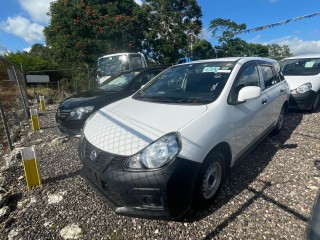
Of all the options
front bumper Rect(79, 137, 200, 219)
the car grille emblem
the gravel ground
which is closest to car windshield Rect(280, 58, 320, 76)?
the gravel ground

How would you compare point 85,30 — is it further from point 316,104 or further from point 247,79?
point 247,79

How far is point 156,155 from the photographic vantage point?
2172mm

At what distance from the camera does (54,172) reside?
381cm

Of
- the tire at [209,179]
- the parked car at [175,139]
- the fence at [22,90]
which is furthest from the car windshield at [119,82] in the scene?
the tire at [209,179]

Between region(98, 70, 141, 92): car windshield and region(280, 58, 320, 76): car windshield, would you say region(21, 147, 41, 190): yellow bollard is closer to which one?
region(98, 70, 141, 92): car windshield

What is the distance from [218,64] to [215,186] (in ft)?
5.79

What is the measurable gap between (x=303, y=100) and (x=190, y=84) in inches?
179

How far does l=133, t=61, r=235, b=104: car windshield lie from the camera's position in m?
2.99

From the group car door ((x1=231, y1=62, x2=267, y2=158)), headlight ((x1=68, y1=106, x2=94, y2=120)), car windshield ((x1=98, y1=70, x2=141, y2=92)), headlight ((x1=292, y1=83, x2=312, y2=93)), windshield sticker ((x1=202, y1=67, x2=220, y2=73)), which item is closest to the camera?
car door ((x1=231, y1=62, x2=267, y2=158))

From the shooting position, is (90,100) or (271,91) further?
(90,100)

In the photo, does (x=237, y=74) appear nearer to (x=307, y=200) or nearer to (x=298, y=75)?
(x=307, y=200)

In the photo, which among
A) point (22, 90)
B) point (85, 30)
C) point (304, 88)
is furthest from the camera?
point (85, 30)

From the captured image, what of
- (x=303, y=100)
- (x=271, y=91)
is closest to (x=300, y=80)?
(x=303, y=100)

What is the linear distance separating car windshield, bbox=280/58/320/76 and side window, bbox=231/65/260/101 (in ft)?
Answer: 13.5
